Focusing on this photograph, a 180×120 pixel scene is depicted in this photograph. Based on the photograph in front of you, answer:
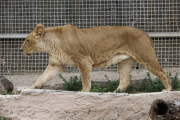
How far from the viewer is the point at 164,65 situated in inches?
318

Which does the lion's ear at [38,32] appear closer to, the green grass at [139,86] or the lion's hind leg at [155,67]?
the green grass at [139,86]

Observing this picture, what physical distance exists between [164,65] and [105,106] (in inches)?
155

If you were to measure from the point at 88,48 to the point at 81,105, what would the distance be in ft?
4.45

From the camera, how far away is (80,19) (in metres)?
8.05

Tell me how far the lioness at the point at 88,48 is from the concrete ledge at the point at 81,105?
29.0 inches

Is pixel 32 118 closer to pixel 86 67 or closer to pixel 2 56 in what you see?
pixel 86 67

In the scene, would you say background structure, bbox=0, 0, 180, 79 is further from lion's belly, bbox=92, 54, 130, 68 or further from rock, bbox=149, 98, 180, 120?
rock, bbox=149, 98, 180, 120

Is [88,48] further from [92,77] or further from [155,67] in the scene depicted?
[92,77]

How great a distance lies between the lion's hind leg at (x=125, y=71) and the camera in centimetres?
604

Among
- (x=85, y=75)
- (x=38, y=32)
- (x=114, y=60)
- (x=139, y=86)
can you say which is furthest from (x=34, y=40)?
(x=139, y=86)

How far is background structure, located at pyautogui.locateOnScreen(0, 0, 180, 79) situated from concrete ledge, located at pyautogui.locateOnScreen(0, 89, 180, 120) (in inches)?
133

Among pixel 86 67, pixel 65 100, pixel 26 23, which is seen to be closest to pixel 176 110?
pixel 65 100

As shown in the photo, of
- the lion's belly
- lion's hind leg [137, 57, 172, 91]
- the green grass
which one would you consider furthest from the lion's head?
lion's hind leg [137, 57, 172, 91]

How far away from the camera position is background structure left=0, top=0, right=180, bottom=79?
798 cm
